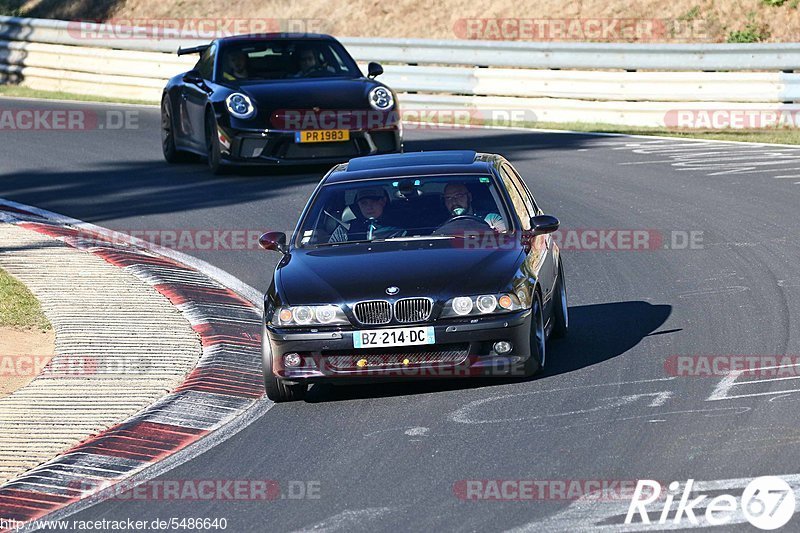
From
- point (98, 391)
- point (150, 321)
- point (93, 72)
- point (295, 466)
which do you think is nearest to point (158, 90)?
point (93, 72)

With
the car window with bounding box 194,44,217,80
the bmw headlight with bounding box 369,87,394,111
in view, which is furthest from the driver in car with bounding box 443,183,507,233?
the car window with bounding box 194,44,217,80

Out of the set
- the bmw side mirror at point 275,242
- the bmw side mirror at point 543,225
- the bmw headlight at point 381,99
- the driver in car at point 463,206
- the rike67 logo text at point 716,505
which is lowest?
the rike67 logo text at point 716,505

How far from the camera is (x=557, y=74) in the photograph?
2250 centimetres

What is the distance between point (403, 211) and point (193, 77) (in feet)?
31.0

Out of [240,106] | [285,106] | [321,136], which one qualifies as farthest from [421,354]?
[240,106]

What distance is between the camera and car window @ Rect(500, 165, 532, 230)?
9.95 meters

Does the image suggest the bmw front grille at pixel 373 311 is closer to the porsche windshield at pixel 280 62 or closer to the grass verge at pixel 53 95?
the porsche windshield at pixel 280 62

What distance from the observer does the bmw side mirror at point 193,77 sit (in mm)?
18391

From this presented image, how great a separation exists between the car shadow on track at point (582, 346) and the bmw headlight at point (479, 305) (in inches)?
20.6

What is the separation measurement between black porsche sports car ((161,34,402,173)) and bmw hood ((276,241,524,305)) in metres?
7.63

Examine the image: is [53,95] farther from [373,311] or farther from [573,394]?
[573,394]

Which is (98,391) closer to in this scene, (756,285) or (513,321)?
(513,321)

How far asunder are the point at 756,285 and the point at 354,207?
3.52 m

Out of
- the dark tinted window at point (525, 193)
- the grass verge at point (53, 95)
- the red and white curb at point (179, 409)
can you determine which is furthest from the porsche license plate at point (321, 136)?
the grass verge at point (53, 95)
